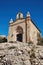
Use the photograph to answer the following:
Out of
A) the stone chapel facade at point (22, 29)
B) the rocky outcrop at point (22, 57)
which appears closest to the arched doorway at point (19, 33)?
the stone chapel facade at point (22, 29)

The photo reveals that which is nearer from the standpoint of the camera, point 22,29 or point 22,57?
point 22,57

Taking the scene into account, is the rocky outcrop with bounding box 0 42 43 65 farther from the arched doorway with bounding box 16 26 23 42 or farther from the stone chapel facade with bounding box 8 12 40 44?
the arched doorway with bounding box 16 26 23 42

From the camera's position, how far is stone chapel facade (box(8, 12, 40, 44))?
38406 millimetres

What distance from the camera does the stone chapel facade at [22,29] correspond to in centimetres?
3841

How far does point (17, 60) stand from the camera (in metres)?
22.2

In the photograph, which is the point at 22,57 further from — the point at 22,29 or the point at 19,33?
the point at 19,33

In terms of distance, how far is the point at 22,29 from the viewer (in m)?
Result: 40.0

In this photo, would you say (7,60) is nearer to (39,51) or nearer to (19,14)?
(39,51)

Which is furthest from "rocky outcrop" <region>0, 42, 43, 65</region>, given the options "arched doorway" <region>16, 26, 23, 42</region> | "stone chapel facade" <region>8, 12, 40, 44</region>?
"arched doorway" <region>16, 26, 23, 42</region>

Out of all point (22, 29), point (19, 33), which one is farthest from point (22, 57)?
point (19, 33)

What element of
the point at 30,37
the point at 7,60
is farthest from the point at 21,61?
the point at 30,37

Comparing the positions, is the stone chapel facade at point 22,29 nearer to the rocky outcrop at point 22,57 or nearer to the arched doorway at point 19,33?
the arched doorway at point 19,33

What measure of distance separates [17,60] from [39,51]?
5.20 metres

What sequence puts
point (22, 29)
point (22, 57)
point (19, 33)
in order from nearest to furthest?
point (22, 57)
point (22, 29)
point (19, 33)
